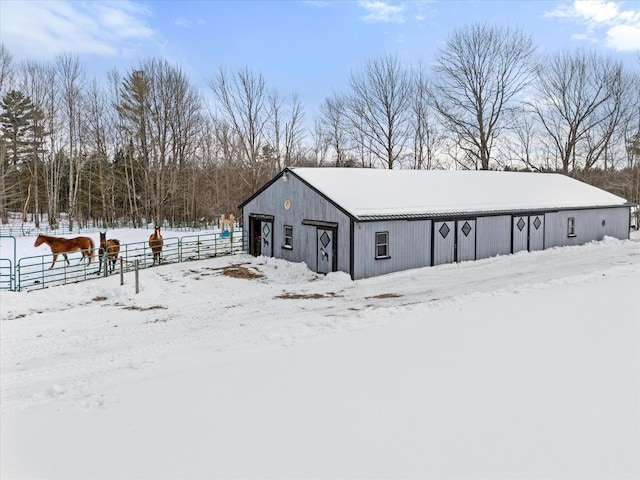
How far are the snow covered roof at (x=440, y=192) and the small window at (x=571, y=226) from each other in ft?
2.50

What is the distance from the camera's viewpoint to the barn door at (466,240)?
19.5 metres

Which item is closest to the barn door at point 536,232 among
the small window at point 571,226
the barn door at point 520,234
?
the barn door at point 520,234

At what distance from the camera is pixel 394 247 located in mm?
17359

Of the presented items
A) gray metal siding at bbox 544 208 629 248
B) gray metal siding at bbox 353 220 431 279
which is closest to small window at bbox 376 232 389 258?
gray metal siding at bbox 353 220 431 279

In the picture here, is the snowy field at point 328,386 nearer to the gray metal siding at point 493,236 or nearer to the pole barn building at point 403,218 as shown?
the pole barn building at point 403,218

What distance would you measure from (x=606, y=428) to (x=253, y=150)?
3944cm

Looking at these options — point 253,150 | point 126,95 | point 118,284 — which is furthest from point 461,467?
point 126,95

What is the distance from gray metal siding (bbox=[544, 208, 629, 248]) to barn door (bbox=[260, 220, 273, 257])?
1432 centimetres

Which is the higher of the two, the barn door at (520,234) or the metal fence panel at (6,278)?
the barn door at (520,234)

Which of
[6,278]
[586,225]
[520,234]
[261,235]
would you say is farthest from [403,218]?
[6,278]

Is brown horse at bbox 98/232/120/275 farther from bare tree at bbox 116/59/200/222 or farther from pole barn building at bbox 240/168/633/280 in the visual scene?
bare tree at bbox 116/59/200/222

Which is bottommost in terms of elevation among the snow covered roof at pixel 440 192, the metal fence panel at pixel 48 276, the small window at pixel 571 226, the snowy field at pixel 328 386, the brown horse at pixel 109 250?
the snowy field at pixel 328 386

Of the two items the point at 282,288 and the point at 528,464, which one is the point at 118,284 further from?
the point at 528,464

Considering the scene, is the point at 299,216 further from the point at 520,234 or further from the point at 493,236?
the point at 520,234
